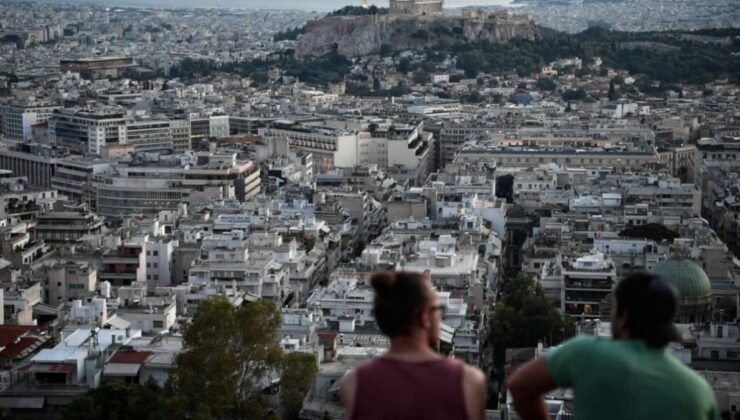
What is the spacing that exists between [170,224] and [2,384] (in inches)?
519

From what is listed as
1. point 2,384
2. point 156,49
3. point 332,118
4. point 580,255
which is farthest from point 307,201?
point 156,49

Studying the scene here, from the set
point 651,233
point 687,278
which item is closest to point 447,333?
point 687,278

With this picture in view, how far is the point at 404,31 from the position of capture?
96.4 m

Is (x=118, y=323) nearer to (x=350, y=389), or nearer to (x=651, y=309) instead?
(x=350, y=389)

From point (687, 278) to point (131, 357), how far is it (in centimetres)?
910

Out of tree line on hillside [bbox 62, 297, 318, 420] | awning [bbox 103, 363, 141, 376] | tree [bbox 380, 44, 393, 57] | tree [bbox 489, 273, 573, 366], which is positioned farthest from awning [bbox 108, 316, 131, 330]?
tree [bbox 380, 44, 393, 57]

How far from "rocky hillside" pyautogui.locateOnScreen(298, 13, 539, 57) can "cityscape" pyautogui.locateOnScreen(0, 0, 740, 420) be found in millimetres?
11420

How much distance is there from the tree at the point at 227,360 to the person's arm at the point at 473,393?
11.5m

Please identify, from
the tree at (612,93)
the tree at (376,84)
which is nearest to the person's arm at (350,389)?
the tree at (612,93)

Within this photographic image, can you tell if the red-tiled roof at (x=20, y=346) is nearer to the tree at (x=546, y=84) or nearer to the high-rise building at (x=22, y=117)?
the high-rise building at (x=22, y=117)

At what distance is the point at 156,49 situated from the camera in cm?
11556

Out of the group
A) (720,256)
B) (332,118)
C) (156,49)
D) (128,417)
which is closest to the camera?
(128,417)

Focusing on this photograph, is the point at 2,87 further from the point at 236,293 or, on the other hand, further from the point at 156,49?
the point at 236,293

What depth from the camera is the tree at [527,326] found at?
21.1 metres
